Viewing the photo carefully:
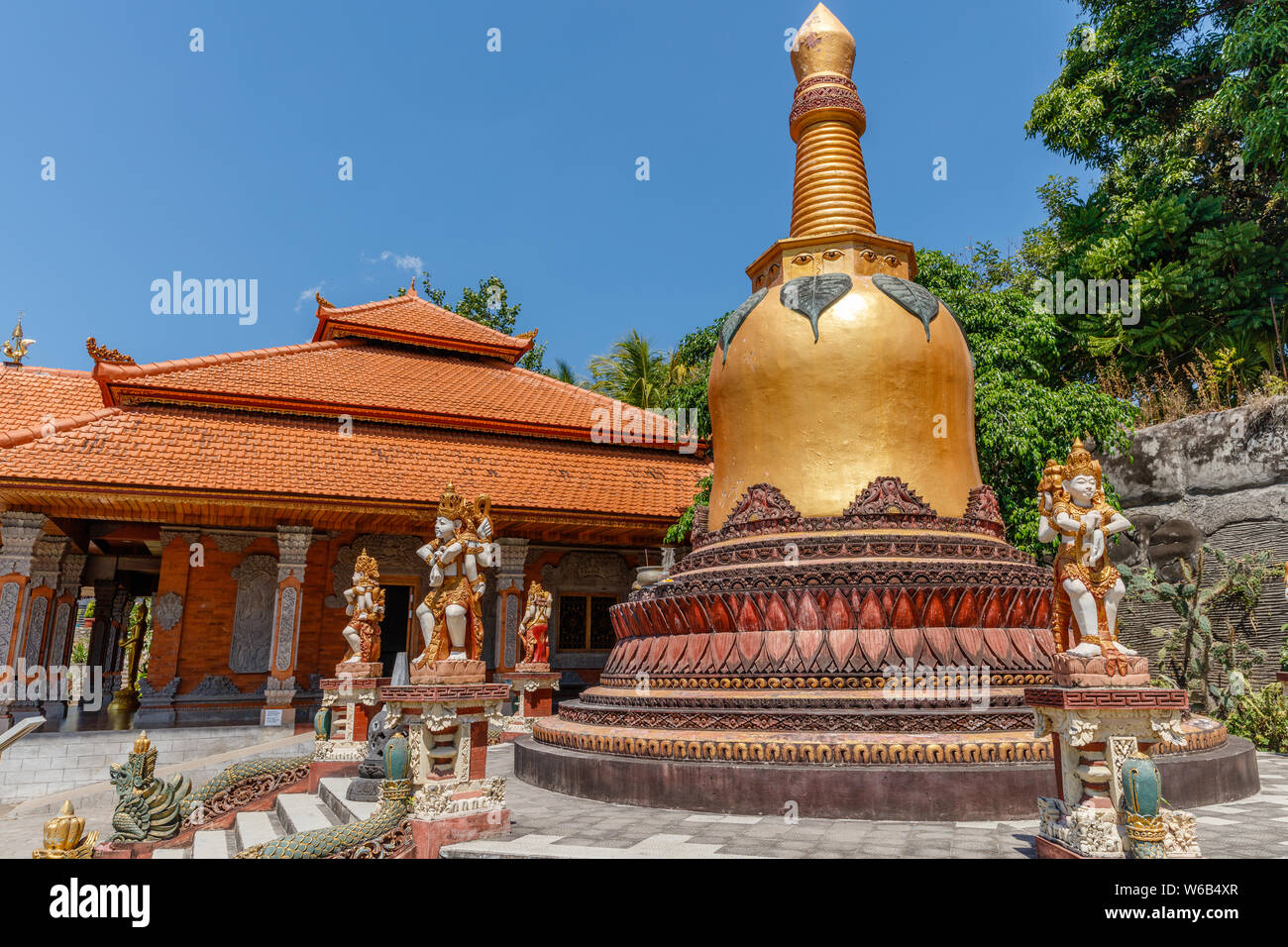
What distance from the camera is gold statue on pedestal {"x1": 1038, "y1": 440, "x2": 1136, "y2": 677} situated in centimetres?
550

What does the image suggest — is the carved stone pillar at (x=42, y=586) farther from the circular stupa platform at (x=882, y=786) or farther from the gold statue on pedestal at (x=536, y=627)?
the circular stupa platform at (x=882, y=786)

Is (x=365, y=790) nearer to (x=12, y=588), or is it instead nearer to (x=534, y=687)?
(x=534, y=687)

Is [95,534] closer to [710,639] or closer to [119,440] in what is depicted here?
[119,440]

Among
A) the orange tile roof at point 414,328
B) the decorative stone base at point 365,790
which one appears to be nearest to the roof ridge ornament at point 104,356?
the orange tile roof at point 414,328

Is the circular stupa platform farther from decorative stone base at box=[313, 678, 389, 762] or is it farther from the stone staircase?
decorative stone base at box=[313, 678, 389, 762]

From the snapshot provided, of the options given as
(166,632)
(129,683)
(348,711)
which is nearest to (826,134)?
(348,711)

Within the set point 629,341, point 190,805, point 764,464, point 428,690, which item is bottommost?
point 190,805

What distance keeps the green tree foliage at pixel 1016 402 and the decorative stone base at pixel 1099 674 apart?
930cm

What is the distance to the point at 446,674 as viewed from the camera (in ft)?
21.8

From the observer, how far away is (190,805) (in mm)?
7676

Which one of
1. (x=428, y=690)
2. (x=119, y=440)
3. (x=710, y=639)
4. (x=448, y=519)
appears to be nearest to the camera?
(x=428, y=690)

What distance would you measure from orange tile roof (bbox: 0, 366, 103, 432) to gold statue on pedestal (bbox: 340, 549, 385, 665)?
9875 mm

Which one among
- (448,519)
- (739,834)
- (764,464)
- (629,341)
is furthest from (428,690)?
(629,341)

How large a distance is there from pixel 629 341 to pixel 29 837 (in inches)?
1081
